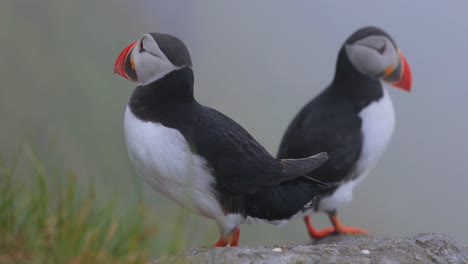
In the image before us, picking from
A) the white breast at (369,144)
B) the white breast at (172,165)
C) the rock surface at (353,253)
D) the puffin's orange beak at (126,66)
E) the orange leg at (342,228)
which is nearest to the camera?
the rock surface at (353,253)

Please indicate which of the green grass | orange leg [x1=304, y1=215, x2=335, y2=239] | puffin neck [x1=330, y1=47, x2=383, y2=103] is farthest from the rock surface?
orange leg [x1=304, y1=215, x2=335, y2=239]

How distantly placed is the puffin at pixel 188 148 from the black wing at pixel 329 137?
2.55ft

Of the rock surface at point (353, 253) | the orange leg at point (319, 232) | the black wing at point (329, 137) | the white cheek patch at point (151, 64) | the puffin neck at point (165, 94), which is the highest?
the white cheek patch at point (151, 64)

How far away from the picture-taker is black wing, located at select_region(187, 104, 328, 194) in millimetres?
2535

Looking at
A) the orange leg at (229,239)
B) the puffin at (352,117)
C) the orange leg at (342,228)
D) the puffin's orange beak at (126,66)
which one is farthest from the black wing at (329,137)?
the puffin's orange beak at (126,66)

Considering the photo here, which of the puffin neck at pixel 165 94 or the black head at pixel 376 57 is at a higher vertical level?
the black head at pixel 376 57

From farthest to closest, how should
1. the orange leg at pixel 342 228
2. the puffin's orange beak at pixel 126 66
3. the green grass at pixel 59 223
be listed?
the orange leg at pixel 342 228, the puffin's orange beak at pixel 126 66, the green grass at pixel 59 223

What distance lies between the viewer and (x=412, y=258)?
2.35 meters

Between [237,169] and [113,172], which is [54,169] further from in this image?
[237,169]

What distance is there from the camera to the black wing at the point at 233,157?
254cm

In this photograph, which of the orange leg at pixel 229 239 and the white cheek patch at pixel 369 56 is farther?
the white cheek patch at pixel 369 56

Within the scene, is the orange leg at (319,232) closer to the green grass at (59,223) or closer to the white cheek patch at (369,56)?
the white cheek patch at (369,56)

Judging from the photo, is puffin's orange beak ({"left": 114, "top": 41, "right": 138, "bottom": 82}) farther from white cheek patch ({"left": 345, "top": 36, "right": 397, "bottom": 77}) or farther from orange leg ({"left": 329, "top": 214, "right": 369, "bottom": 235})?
orange leg ({"left": 329, "top": 214, "right": 369, "bottom": 235})

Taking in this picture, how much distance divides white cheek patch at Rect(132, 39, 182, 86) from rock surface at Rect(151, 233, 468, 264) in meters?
0.66
